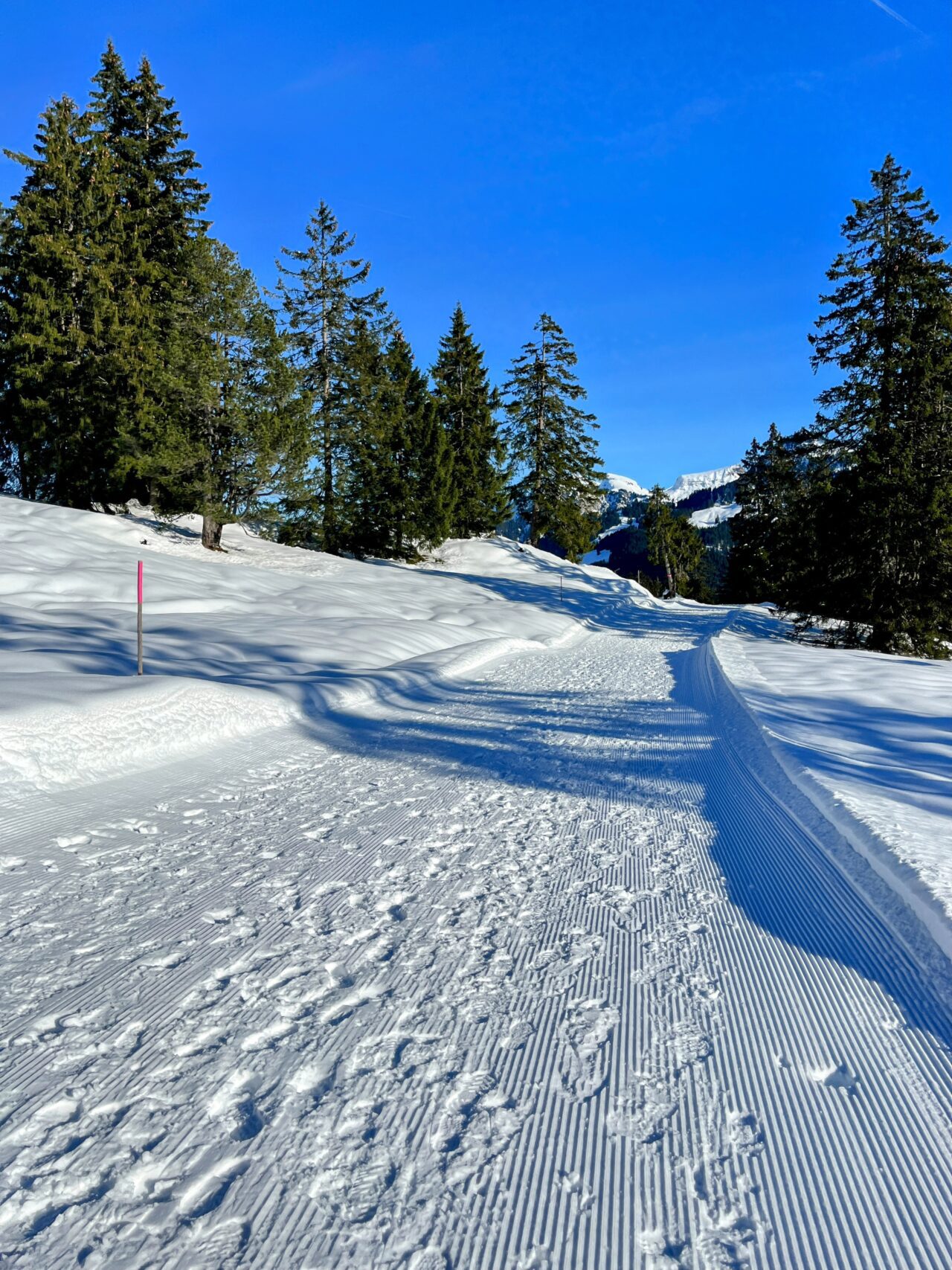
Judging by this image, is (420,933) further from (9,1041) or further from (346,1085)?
(9,1041)

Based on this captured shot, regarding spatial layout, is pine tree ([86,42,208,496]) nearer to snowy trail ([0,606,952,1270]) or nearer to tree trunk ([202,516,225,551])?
tree trunk ([202,516,225,551])

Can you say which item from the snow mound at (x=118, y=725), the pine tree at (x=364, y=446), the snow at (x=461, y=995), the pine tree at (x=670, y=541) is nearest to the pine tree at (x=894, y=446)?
the snow at (x=461, y=995)

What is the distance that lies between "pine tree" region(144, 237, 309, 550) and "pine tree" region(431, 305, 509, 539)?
1518 centimetres

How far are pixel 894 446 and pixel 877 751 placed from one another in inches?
500

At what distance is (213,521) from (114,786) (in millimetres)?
17955

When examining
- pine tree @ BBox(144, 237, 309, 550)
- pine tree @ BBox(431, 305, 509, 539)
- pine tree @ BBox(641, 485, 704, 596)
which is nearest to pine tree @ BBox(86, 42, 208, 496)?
pine tree @ BBox(144, 237, 309, 550)

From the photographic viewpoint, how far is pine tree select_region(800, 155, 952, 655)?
15.1m

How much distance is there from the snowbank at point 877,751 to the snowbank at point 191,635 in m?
4.72

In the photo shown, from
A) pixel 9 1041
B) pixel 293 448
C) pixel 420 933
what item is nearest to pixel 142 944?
pixel 9 1041

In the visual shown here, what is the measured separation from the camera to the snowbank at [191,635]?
555cm

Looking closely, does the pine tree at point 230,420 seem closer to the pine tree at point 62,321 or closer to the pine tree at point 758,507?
the pine tree at point 62,321

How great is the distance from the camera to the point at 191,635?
10.5 m

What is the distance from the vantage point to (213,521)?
21359 mm

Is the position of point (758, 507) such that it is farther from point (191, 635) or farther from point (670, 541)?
point (191, 635)
